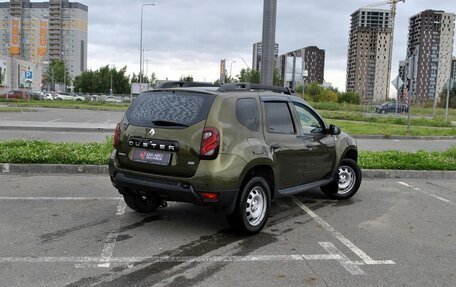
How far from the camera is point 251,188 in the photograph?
5.42 meters

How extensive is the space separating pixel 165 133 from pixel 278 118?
1567mm

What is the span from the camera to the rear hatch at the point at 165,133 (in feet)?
16.9

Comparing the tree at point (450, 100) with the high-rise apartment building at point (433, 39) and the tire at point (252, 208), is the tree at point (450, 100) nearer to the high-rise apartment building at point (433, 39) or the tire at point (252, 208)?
the high-rise apartment building at point (433, 39)

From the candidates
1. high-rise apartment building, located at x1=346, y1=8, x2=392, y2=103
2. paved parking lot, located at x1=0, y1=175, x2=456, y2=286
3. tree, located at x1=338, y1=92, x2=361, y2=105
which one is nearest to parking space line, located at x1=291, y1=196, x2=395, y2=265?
paved parking lot, located at x1=0, y1=175, x2=456, y2=286

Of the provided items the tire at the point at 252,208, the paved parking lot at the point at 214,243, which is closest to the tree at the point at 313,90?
the paved parking lot at the point at 214,243

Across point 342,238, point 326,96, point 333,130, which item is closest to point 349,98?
point 326,96

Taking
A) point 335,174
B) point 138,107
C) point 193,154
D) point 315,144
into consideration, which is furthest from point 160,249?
point 335,174

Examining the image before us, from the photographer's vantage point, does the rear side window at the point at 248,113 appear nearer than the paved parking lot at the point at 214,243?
No

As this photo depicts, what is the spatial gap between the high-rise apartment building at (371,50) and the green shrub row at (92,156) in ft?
235

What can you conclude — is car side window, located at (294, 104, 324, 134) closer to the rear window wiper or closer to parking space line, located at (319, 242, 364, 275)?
parking space line, located at (319, 242, 364, 275)

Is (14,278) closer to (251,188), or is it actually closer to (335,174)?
(251,188)

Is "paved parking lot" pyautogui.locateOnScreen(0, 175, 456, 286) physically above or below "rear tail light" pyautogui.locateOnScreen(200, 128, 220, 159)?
below

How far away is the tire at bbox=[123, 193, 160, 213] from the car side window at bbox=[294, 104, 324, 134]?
7.41 feet

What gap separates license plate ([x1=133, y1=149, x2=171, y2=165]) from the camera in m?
5.26
